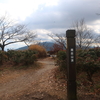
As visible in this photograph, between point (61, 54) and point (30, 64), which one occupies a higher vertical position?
point (61, 54)

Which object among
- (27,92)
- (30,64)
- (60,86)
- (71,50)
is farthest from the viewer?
(30,64)

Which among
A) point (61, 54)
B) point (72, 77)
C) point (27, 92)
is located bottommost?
point (27, 92)

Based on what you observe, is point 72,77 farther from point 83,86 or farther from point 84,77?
point 84,77

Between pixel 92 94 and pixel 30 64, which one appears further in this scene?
pixel 30 64

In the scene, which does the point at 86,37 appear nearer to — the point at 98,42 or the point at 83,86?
the point at 98,42

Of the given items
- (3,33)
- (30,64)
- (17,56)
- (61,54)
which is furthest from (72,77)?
(3,33)

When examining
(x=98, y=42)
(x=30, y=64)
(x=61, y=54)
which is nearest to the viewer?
(x=61, y=54)

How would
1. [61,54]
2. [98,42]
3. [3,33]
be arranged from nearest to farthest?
[61,54], [98,42], [3,33]

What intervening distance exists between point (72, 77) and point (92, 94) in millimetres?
955

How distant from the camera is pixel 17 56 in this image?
323 inches

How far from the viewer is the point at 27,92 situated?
3.88 metres

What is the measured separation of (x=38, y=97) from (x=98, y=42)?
521 inches

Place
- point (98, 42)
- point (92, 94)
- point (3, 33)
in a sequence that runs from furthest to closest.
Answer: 1. point (3, 33)
2. point (98, 42)
3. point (92, 94)

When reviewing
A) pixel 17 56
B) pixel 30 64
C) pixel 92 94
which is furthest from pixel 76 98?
pixel 17 56
